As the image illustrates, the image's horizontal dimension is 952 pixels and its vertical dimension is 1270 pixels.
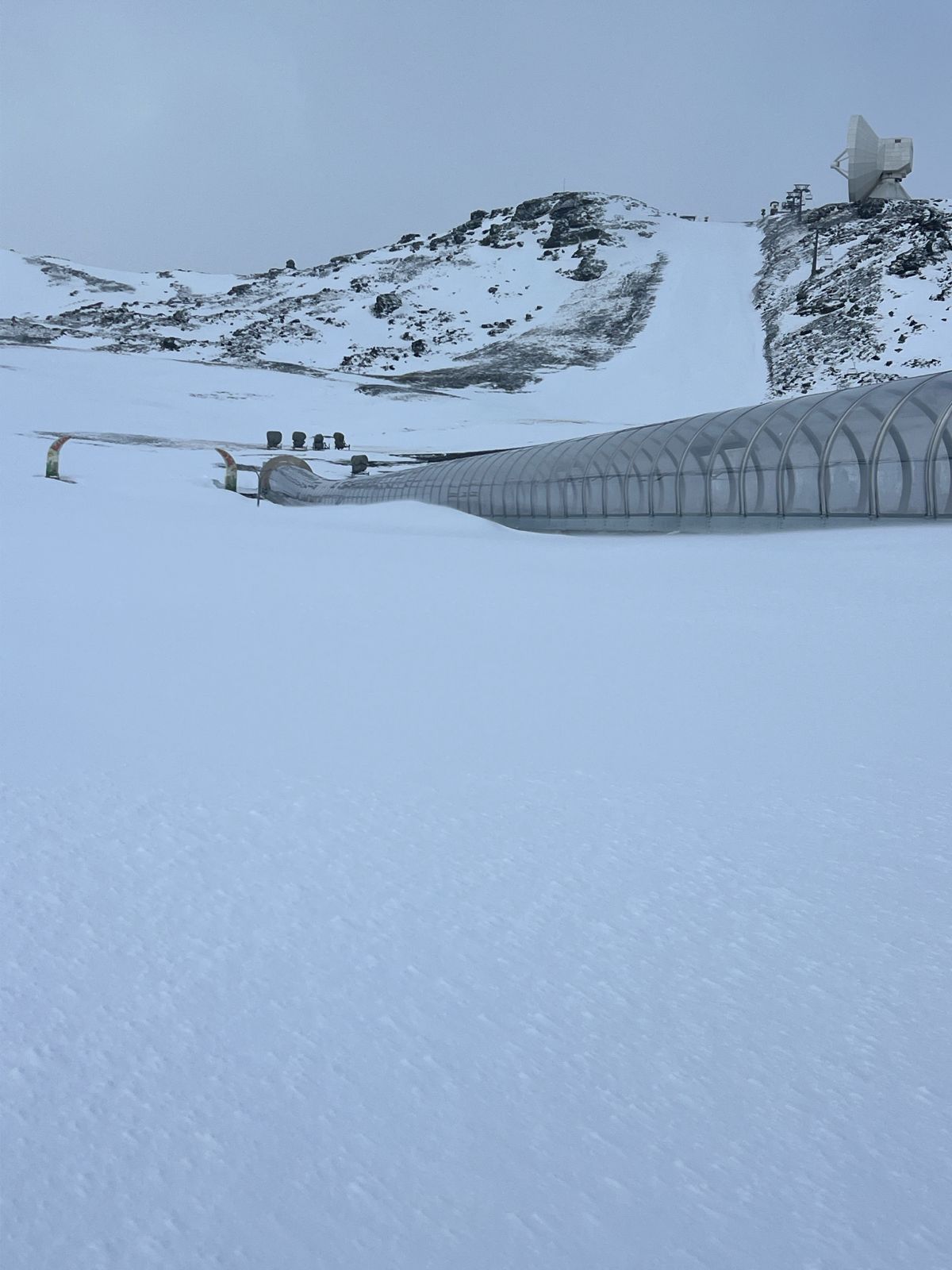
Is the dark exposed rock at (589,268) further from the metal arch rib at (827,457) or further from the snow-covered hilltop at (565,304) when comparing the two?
the metal arch rib at (827,457)

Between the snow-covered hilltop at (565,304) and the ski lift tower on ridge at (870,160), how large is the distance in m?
3.18

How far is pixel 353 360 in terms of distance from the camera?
6594cm

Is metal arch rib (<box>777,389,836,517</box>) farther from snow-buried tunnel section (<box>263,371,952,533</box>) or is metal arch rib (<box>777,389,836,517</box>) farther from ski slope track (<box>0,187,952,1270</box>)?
ski slope track (<box>0,187,952,1270</box>)

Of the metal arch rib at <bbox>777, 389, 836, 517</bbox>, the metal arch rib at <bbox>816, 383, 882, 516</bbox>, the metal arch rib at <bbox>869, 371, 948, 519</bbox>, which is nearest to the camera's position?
the metal arch rib at <bbox>869, 371, 948, 519</bbox>

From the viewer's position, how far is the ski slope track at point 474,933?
6.04ft

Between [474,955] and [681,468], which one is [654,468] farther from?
[474,955]

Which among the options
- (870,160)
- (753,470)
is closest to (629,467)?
(753,470)

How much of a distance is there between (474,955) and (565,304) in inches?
3063

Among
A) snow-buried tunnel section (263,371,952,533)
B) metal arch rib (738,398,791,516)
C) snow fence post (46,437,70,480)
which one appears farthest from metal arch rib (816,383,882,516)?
snow fence post (46,437,70,480)

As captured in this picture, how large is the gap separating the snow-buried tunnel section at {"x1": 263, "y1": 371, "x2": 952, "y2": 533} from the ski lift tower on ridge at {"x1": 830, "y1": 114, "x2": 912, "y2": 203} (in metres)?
48.4

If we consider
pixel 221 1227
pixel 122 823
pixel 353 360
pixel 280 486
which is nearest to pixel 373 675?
pixel 122 823

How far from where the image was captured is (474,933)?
112 inches

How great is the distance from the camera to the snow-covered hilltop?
55938 mm

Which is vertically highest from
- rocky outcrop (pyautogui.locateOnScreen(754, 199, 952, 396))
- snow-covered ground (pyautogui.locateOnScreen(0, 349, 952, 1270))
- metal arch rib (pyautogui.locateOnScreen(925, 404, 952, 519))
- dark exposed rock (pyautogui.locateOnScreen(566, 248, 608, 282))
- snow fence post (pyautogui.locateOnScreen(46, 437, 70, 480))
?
dark exposed rock (pyautogui.locateOnScreen(566, 248, 608, 282))
